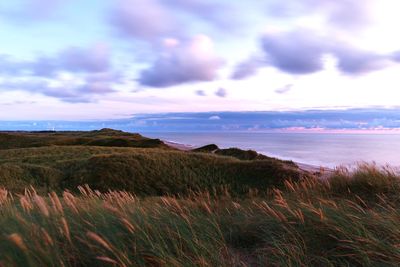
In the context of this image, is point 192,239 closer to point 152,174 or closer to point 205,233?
point 205,233

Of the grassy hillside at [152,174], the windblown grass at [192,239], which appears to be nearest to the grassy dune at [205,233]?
the windblown grass at [192,239]

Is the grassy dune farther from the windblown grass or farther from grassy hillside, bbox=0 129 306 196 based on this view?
grassy hillside, bbox=0 129 306 196

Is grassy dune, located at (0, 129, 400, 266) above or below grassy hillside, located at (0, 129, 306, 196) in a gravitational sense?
above

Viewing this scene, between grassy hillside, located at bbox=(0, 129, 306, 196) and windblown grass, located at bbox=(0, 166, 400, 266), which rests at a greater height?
windblown grass, located at bbox=(0, 166, 400, 266)

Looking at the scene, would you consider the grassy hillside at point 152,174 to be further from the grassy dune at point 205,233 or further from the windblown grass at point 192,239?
the windblown grass at point 192,239

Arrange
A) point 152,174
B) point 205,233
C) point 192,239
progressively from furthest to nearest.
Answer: point 152,174
point 205,233
point 192,239

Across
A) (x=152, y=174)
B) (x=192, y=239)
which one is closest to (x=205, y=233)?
(x=192, y=239)

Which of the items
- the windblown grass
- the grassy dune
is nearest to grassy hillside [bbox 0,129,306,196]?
the grassy dune

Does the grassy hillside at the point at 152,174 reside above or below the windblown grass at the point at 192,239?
below

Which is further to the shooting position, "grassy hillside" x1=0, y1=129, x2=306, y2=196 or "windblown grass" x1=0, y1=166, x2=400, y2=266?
"grassy hillside" x1=0, y1=129, x2=306, y2=196

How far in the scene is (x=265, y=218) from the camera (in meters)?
5.97

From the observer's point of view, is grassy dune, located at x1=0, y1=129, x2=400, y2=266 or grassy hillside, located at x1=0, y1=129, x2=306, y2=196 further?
grassy hillside, located at x1=0, y1=129, x2=306, y2=196

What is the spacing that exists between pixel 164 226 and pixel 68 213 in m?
1.54

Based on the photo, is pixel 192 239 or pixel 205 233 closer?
pixel 192 239
